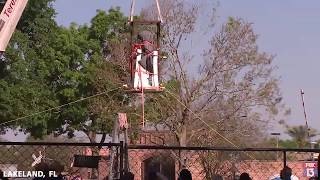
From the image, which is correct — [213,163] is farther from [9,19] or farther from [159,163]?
[9,19]

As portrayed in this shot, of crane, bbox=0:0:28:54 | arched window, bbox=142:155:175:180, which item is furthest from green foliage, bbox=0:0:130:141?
crane, bbox=0:0:28:54

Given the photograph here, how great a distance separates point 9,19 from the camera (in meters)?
6.03

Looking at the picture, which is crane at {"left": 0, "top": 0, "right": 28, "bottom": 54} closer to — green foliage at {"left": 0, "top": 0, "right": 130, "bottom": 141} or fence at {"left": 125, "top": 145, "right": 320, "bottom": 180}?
fence at {"left": 125, "top": 145, "right": 320, "bottom": 180}

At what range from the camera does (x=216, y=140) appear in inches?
1107

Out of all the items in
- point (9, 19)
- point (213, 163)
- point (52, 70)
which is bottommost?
point (213, 163)

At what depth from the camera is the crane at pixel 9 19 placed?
5945 millimetres

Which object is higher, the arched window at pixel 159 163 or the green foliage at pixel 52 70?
the green foliage at pixel 52 70

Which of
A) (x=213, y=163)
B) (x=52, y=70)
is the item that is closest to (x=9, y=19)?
(x=213, y=163)

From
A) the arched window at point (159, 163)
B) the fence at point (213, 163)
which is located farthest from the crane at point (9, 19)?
the arched window at point (159, 163)

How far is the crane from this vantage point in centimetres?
595

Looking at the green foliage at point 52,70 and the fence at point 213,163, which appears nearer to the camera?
the fence at point 213,163

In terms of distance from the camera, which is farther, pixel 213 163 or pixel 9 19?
pixel 213 163

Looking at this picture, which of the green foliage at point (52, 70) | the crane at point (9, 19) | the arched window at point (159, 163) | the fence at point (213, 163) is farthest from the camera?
the green foliage at point (52, 70)

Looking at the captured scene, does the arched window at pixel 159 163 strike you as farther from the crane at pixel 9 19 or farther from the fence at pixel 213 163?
the crane at pixel 9 19
